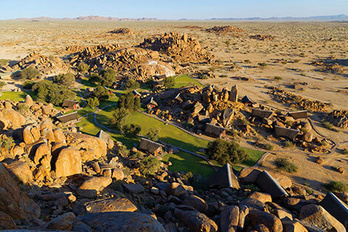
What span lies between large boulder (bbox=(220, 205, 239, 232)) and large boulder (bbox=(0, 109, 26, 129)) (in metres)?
24.9

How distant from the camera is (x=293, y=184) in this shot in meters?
23.7

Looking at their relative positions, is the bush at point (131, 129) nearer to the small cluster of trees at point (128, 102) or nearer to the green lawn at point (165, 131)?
the green lawn at point (165, 131)

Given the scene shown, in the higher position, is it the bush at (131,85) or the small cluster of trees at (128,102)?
the bush at (131,85)

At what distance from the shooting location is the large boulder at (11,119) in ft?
72.8

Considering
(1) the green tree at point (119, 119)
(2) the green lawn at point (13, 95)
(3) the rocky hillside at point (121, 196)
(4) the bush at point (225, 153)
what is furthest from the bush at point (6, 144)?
(2) the green lawn at point (13, 95)

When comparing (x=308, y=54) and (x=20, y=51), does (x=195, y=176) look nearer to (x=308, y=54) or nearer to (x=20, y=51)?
(x=308, y=54)

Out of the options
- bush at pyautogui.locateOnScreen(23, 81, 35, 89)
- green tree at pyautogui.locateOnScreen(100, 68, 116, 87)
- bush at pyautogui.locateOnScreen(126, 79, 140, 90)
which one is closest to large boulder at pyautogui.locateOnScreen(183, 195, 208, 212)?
bush at pyautogui.locateOnScreen(126, 79, 140, 90)

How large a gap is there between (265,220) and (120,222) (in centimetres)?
913

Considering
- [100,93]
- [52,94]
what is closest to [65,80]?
[52,94]

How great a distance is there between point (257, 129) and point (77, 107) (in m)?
37.7

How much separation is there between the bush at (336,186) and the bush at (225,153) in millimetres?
9689

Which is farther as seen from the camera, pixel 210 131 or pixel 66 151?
pixel 210 131

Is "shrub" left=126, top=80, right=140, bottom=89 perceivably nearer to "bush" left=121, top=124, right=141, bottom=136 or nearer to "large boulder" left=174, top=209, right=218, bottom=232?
"bush" left=121, top=124, right=141, bottom=136

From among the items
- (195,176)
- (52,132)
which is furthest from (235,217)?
(52,132)
